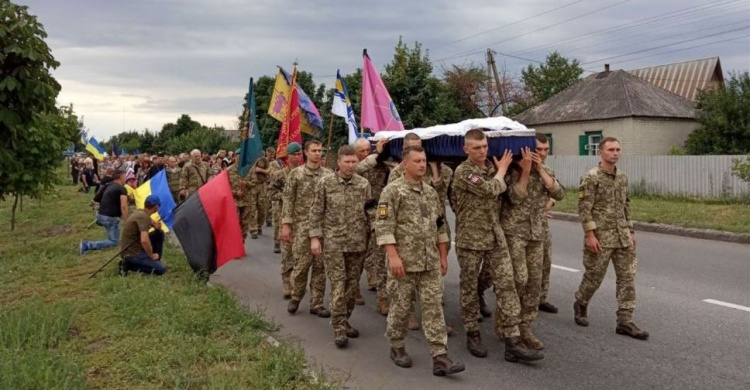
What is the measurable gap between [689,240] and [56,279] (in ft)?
34.8

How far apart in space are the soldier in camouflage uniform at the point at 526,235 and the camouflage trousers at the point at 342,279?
4.83 feet

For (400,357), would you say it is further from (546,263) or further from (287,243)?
(287,243)

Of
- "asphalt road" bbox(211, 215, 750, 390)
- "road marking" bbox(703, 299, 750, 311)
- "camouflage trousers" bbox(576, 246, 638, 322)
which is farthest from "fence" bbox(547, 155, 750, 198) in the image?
"camouflage trousers" bbox(576, 246, 638, 322)

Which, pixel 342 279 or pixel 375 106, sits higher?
pixel 375 106

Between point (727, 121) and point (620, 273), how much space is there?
65.4 feet

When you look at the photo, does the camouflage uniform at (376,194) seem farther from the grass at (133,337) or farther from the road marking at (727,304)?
the road marking at (727,304)

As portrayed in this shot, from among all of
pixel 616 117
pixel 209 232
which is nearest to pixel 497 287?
pixel 209 232

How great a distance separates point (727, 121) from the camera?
22.6 meters

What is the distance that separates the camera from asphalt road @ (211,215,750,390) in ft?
15.6

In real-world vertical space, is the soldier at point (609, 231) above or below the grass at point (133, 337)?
above

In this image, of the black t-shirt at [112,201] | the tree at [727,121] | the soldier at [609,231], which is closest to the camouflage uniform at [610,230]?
the soldier at [609,231]

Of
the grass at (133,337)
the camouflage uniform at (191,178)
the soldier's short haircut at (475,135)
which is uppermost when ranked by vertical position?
the soldier's short haircut at (475,135)

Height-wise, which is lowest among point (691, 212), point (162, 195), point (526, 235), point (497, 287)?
point (691, 212)

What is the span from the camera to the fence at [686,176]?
16.6 metres
